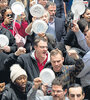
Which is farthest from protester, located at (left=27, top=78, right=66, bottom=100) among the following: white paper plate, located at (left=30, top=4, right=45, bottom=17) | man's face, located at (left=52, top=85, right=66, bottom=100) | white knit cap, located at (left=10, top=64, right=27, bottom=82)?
white paper plate, located at (left=30, top=4, right=45, bottom=17)

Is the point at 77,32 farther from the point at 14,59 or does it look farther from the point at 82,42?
the point at 14,59

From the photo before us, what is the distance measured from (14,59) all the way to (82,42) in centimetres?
130

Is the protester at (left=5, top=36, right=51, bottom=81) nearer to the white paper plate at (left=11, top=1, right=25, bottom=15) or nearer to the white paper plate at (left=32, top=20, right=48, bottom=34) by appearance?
the white paper plate at (left=32, top=20, right=48, bottom=34)

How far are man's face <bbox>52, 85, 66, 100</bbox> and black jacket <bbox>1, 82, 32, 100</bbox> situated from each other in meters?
0.56

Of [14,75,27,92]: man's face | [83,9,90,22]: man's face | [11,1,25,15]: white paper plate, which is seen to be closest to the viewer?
[14,75,27,92]: man's face

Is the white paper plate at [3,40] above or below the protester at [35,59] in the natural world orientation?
above

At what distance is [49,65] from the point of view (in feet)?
25.3

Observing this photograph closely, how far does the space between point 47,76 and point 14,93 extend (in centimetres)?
69

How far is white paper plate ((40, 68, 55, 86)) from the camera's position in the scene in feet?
23.5

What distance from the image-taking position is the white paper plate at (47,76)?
7171 mm

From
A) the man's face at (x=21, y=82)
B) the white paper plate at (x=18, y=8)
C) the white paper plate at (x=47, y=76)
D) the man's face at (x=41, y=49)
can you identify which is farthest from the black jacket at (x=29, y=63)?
the white paper plate at (x=18, y=8)

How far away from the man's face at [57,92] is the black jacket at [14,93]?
56 cm

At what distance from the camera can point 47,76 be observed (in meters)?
7.18

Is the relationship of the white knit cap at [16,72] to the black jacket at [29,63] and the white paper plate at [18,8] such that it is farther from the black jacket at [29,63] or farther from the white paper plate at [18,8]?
the white paper plate at [18,8]
